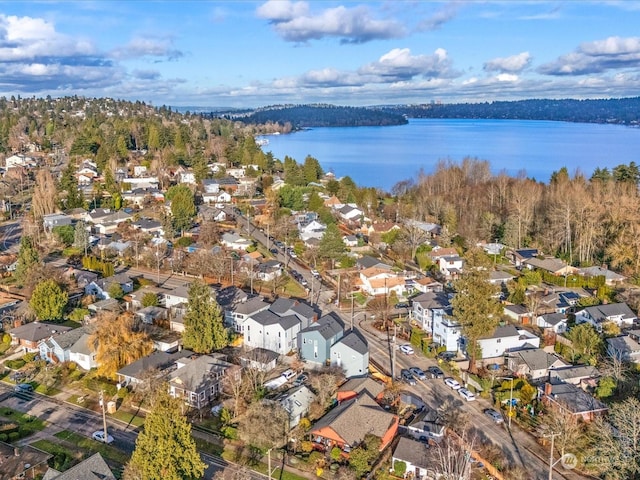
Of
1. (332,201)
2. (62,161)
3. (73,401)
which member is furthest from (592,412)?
(62,161)

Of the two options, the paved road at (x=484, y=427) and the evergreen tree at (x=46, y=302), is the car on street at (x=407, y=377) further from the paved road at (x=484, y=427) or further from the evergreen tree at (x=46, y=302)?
the evergreen tree at (x=46, y=302)

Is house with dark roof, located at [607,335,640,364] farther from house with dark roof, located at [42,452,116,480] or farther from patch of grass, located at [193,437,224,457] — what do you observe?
house with dark roof, located at [42,452,116,480]

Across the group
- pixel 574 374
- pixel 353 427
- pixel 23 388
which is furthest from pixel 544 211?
pixel 23 388

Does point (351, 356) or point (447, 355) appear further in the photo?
point (447, 355)

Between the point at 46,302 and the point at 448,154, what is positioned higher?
the point at 448,154

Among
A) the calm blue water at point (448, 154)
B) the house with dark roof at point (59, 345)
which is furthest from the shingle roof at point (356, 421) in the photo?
the calm blue water at point (448, 154)

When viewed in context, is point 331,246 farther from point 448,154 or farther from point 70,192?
point 448,154

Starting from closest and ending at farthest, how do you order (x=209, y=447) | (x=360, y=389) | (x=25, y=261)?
(x=209, y=447) < (x=360, y=389) < (x=25, y=261)
